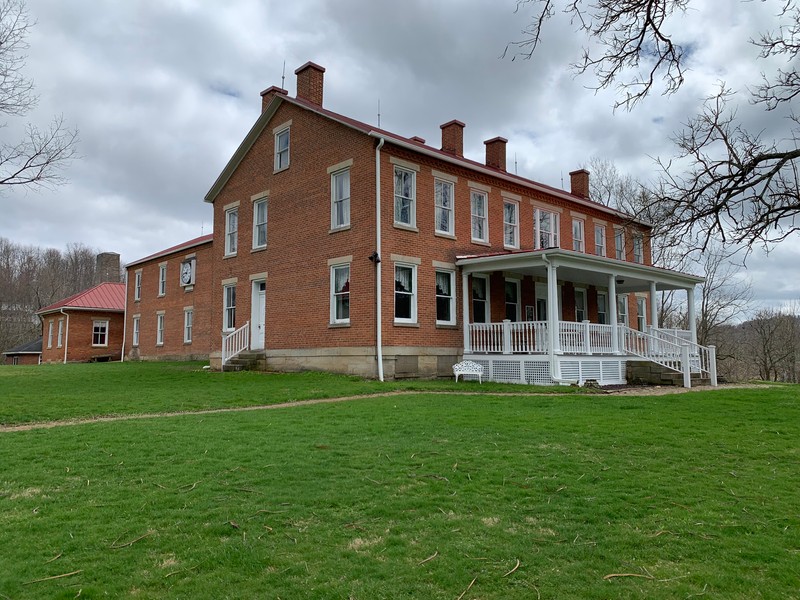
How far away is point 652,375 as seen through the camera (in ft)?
59.2

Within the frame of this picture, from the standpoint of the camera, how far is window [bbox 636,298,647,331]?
26.6 metres

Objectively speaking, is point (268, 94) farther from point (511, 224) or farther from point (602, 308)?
point (602, 308)

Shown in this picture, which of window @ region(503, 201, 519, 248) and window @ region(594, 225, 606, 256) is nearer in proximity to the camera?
window @ region(503, 201, 519, 248)

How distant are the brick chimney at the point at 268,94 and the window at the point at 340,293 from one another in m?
7.70

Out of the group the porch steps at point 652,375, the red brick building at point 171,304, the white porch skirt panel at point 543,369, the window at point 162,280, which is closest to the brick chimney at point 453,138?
the white porch skirt panel at point 543,369

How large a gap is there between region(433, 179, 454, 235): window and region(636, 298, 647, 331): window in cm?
1210

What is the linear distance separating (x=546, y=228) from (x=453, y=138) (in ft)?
15.2

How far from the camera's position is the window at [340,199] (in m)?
18.0

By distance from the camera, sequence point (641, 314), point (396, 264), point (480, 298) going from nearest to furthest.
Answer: point (396, 264) < point (480, 298) < point (641, 314)

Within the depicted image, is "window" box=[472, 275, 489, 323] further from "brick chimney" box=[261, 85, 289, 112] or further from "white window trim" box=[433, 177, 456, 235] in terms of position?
"brick chimney" box=[261, 85, 289, 112]

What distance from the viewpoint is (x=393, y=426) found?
8.53m

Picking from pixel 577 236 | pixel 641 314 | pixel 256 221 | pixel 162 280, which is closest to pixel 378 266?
pixel 256 221

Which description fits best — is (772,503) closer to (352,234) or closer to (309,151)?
(352,234)

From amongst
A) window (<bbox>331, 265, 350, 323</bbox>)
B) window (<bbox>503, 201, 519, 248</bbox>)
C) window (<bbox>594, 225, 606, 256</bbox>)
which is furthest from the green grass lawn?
window (<bbox>594, 225, 606, 256</bbox>)
